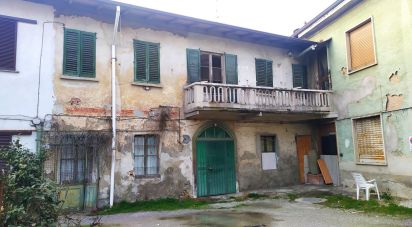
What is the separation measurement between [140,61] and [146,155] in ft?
11.4

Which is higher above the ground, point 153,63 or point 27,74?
point 153,63

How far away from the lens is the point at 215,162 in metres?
13.8

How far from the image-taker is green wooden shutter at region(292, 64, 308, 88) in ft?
52.9

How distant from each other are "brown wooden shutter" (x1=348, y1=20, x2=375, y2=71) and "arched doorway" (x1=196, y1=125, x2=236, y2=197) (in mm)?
6012

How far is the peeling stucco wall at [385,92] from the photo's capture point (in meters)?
11.6

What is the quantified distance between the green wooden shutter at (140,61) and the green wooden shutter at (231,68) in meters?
3.55

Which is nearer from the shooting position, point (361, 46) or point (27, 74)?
point (27, 74)

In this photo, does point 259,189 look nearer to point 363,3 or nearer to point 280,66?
point 280,66

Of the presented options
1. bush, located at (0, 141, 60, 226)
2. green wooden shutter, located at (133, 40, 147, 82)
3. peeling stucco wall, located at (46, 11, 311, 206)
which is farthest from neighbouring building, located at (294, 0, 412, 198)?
bush, located at (0, 141, 60, 226)

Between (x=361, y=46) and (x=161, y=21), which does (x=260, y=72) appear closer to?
(x=361, y=46)

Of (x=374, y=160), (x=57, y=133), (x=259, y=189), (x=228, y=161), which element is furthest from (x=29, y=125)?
(x=374, y=160)

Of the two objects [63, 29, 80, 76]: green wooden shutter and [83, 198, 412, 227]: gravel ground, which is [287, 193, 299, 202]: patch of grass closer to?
[83, 198, 412, 227]: gravel ground

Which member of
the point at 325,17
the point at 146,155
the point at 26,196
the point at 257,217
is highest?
the point at 325,17

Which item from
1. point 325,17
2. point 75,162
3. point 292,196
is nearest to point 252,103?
point 292,196
